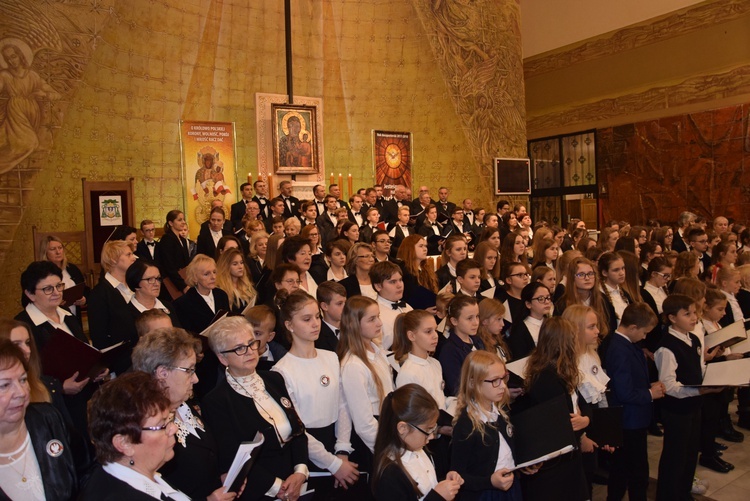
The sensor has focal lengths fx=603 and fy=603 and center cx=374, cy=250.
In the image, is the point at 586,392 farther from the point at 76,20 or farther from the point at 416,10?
the point at 416,10

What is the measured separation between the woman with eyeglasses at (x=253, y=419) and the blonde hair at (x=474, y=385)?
2.78 feet

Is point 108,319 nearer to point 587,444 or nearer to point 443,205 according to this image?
point 587,444

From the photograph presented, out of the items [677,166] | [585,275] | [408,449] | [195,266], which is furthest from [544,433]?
[677,166]

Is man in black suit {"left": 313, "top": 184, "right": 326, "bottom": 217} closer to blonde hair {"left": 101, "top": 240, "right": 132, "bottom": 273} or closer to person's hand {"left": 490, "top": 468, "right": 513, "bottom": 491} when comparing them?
blonde hair {"left": 101, "top": 240, "right": 132, "bottom": 273}

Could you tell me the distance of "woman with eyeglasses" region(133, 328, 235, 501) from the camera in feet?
8.20

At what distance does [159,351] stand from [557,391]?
2301mm

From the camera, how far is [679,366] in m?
4.27

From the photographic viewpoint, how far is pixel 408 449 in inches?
107

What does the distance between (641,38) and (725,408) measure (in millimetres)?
12553

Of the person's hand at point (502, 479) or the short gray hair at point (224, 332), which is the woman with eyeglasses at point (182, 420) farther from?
the person's hand at point (502, 479)

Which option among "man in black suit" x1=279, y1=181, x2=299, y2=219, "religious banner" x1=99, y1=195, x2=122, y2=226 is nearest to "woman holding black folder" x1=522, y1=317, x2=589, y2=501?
"man in black suit" x1=279, y1=181, x2=299, y2=219

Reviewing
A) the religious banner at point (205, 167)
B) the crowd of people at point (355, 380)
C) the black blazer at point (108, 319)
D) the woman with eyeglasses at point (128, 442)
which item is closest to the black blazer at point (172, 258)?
the crowd of people at point (355, 380)

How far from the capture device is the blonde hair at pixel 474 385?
312 centimetres

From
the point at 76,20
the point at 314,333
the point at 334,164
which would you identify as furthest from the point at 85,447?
the point at 334,164
